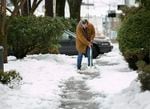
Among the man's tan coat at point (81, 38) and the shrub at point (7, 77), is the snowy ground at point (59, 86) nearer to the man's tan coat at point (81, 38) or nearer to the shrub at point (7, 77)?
the shrub at point (7, 77)

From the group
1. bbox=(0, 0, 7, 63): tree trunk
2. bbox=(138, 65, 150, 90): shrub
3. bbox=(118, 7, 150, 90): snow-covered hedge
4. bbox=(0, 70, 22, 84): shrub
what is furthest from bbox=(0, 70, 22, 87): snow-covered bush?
bbox=(0, 0, 7, 63): tree trunk

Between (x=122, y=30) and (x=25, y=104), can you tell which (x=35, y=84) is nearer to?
(x=25, y=104)

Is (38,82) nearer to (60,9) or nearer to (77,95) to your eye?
(77,95)

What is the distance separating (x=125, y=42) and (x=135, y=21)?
0.78 m

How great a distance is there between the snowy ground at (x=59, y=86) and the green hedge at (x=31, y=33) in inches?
18.5

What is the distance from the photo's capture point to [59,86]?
12.8 meters

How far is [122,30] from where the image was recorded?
54.8ft

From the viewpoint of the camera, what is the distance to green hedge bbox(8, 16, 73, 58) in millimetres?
18359

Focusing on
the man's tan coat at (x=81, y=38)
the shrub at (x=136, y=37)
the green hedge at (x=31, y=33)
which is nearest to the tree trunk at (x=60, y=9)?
the green hedge at (x=31, y=33)

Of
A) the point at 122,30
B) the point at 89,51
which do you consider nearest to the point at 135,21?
the point at 122,30

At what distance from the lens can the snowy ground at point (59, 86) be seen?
9.57 m

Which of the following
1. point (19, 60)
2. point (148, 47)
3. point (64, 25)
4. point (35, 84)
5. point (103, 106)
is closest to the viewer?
point (103, 106)

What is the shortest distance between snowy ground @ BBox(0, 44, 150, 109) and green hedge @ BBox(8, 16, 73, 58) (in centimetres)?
47

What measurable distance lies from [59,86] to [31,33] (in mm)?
5907
